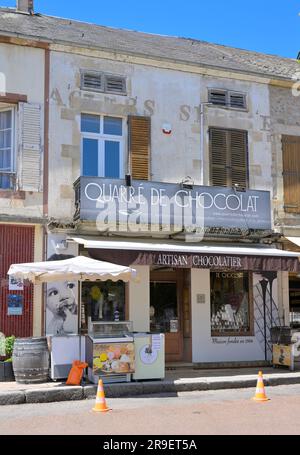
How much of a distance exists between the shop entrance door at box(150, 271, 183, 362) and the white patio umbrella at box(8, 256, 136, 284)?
10.3 feet

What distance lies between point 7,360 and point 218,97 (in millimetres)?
8126

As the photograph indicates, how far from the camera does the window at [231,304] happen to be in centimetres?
1402

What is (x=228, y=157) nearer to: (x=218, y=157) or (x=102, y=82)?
(x=218, y=157)

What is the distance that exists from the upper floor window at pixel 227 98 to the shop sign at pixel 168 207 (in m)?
2.46

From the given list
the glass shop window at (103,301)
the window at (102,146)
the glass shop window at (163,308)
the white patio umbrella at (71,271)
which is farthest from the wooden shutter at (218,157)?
the white patio umbrella at (71,271)

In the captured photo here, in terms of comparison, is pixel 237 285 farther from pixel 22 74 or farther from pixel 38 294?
pixel 22 74

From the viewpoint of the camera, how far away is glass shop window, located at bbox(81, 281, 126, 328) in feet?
42.2

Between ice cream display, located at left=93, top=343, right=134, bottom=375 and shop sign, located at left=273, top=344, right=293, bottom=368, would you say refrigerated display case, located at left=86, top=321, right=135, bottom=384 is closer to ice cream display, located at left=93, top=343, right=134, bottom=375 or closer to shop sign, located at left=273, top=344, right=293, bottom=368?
ice cream display, located at left=93, top=343, right=134, bottom=375

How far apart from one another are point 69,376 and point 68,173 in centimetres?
468

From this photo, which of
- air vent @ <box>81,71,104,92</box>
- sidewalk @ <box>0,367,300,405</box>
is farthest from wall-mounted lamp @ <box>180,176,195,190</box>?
sidewalk @ <box>0,367,300,405</box>

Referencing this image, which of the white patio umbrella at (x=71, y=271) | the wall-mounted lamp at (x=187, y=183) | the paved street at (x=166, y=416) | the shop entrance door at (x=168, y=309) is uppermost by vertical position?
the wall-mounted lamp at (x=187, y=183)

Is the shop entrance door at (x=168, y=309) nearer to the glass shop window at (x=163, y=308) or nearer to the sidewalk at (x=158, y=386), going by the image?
the glass shop window at (x=163, y=308)

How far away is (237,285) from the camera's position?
47.2 feet

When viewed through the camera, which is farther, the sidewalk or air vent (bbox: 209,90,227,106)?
air vent (bbox: 209,90,227,106)
